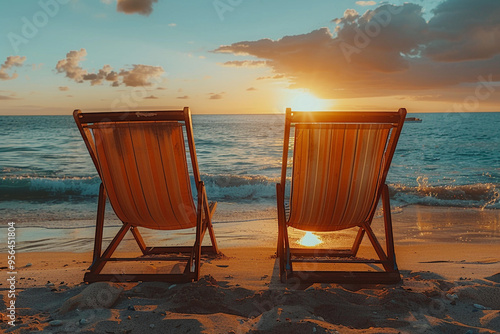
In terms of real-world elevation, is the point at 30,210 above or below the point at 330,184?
below

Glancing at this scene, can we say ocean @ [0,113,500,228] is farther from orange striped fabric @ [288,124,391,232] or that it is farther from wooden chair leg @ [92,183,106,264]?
orange striped fabric @ [288,124,391,232]

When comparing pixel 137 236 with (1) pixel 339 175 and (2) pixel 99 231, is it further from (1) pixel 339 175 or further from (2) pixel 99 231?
(1) pixel 339 175

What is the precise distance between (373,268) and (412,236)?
224cm

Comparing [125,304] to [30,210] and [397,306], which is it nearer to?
[397,306]

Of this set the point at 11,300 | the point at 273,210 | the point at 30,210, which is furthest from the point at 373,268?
the point at 30,210

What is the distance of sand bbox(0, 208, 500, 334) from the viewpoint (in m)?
2.46

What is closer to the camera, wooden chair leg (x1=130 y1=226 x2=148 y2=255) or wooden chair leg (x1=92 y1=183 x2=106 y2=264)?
wooden chair leg (x1=92 y1=183 x2=106 y2=264)

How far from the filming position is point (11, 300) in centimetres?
298

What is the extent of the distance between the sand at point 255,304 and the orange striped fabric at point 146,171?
1.92ft

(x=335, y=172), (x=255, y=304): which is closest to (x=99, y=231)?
(x=255, y=304)

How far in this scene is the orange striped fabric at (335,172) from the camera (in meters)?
3.15

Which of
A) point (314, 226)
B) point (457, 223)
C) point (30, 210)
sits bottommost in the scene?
point (30, 210)

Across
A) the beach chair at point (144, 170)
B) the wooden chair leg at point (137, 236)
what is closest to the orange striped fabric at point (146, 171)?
the beach chair at point (144, 170)

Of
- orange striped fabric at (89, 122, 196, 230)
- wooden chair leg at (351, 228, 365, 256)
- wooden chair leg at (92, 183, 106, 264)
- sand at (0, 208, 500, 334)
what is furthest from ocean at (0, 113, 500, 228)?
sand at (0, 208, 500, 334)
